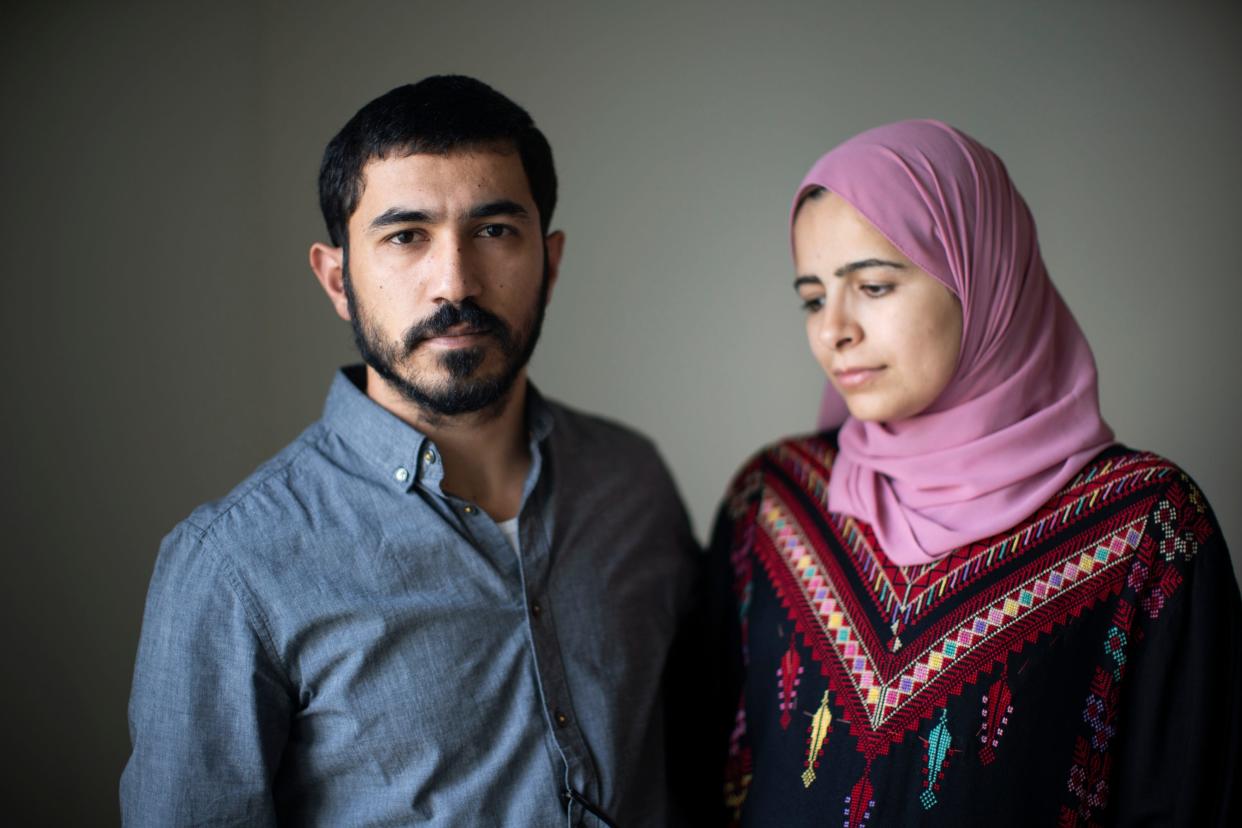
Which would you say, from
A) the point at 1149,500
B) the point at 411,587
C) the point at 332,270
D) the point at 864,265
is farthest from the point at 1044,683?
the point at 332,270

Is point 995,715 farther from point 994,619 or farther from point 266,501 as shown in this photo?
point 266,501

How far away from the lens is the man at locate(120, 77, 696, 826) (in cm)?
124

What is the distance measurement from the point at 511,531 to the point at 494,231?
1.61 feet

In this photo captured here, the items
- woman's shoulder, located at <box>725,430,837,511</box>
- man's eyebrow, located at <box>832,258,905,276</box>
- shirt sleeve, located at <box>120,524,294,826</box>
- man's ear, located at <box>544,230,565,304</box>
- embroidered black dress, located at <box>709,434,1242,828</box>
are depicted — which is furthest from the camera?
woman's shoulder, located at <box>725,430,837,511</box>

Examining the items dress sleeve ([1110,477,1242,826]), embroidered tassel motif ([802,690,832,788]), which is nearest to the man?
embroidered tassel motif ([802,690,832,788])

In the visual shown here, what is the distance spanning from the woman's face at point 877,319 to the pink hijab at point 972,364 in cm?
3

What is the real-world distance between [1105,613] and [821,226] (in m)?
0.74

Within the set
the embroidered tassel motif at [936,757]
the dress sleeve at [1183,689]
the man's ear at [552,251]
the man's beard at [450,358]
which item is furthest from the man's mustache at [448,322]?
the dress sleeve at [1183,689]

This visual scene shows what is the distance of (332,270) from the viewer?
1.49 m

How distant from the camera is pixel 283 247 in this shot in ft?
6.31

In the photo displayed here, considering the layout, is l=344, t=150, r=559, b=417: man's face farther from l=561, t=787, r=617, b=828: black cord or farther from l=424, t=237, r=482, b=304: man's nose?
l=561, t=787, r=617, b=828: black cord

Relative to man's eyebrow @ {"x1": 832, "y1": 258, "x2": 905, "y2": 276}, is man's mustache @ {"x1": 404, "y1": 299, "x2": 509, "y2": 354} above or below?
below

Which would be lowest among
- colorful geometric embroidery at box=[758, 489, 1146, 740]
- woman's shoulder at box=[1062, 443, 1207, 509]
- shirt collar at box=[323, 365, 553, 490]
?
colorful geometric embroidery at box=[758, 489, 1146, 740]

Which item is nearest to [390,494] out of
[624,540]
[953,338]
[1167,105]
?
[624,540]
